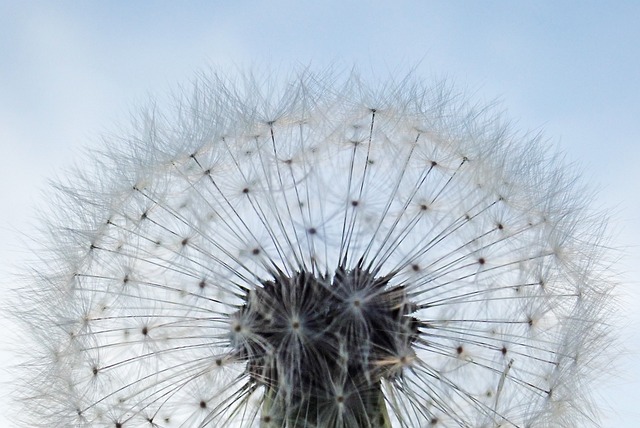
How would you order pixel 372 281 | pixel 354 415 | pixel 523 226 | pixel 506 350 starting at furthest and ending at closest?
pixel 523 226 < pixel 506 350 < pixel 372 281 < pixel 354 415

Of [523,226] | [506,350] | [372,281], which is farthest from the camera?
[523,226]

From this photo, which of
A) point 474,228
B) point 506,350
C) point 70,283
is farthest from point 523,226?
point 70,283

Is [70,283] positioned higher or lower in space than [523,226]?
lower

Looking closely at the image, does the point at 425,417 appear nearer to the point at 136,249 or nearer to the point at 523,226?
the point at 523,226

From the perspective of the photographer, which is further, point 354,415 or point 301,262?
point 301,262

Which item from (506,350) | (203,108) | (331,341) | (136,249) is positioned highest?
(203,108)

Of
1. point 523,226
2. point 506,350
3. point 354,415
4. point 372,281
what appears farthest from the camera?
point 523,226

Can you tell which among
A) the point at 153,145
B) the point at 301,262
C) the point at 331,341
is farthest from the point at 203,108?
the point at 331,341

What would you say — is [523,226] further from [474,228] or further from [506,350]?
[506,350]

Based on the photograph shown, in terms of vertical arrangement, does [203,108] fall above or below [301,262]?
above
